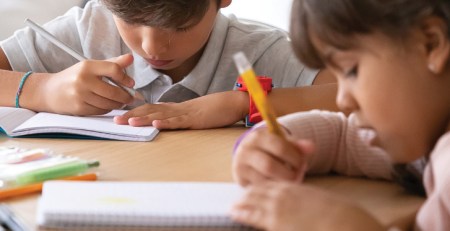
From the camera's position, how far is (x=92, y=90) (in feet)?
3.69

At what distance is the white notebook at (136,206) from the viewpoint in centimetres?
59

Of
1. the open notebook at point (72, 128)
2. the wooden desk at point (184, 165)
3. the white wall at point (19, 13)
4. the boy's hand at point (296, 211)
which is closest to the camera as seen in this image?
the boy's hand at point (296, 211)

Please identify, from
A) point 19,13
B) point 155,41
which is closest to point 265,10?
point 19,13

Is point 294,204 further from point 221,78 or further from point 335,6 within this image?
point 221,78

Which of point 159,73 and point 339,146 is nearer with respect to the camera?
point 339,146

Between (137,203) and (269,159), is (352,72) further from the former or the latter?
(137,203)

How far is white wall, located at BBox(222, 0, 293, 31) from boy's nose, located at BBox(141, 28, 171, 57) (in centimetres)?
95

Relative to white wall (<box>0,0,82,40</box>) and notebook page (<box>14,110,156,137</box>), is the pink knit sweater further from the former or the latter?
white wall (<box>0,0,82,40</box>)

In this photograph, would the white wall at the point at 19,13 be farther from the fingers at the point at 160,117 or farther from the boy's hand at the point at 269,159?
the boy's hand at the point at 269,159

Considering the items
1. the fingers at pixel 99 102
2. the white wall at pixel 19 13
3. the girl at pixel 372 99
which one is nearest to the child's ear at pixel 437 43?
the girl at pixel 372 99

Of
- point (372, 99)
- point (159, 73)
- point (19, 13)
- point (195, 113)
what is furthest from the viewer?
point (19, 13)

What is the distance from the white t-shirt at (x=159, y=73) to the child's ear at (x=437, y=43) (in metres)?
0.70

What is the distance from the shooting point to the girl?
0.57 metres

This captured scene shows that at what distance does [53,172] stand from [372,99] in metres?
0.36
